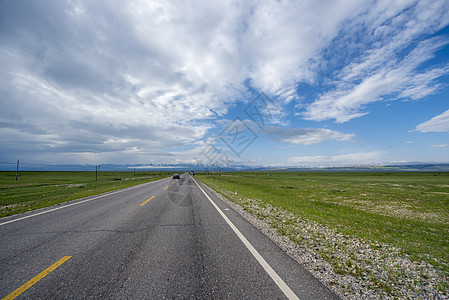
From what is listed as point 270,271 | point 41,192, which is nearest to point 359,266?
point 270,271

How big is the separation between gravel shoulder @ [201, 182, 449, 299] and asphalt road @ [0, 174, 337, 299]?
0.37 metres

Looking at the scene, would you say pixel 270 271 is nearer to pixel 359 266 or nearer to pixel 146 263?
pixel 359 266

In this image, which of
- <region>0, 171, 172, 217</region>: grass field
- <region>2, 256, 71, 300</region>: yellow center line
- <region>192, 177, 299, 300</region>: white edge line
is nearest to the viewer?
<region>2, 256, 71, 300</region>: yellow center line

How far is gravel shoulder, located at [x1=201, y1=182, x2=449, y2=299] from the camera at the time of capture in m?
3.06

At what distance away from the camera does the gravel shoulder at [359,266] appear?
306 cm

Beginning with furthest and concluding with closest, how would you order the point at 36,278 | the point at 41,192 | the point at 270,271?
the point at 41,192, the point at 270,271, the point at 36,278

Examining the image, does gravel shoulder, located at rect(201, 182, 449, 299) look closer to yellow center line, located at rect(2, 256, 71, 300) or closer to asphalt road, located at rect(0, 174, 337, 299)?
asphalt road, located at rect(0, 174, 337, 299)

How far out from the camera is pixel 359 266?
3.89 metres

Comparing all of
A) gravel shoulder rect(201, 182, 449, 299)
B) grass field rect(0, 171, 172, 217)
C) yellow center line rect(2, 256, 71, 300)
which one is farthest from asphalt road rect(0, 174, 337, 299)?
grass field rect(0, 171, 172, 217)

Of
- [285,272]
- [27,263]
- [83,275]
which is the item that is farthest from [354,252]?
[27,263]

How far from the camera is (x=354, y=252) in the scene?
4602 mm

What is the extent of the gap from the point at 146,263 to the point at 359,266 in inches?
180

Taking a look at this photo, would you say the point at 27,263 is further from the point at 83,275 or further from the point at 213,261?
the point at 213,261

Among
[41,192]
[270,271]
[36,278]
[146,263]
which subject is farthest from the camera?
[41,192]
